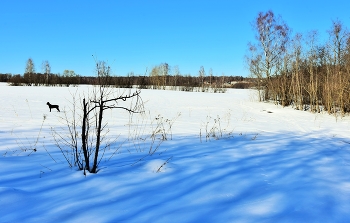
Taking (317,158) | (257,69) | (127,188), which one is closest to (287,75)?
(257,69)

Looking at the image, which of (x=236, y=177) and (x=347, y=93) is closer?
(x=236, y=177)

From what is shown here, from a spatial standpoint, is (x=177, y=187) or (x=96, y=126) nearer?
(x=177, y=187)

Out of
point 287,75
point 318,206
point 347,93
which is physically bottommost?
point 318,206

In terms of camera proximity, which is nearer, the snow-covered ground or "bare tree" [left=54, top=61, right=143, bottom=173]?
the snow-covered ground

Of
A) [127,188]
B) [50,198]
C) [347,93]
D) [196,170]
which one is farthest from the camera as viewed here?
[347,93]

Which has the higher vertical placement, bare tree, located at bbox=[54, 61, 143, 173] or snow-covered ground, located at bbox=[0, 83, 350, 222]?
bare tree, located at bbox=[54, 61, 143, 173]

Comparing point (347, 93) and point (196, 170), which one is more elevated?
point (347, 93)

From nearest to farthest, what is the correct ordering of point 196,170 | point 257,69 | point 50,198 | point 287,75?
point 50,198 → point 196,170 → point 287,75 → point 257,69

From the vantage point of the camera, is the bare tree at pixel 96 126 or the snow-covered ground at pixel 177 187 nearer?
the snow-covered ground at pixel 177 187

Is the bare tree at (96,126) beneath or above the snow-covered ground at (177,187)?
above

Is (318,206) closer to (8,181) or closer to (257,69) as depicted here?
(8,181)

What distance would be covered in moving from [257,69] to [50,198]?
1978 cm

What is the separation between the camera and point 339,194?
2.38 metres

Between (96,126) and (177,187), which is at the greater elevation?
(96,126)
